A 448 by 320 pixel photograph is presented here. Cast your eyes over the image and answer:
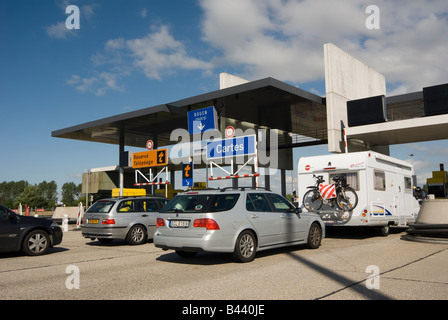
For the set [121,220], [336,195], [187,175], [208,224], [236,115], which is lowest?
[121,220]

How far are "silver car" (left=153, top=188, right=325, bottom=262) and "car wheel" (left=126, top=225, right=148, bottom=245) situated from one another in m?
3.40

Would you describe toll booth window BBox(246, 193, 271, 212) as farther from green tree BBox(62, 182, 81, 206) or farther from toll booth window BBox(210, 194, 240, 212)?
green tree BBox(62, 182, 81, 206)

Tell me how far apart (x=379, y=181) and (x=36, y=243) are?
35.3 feet

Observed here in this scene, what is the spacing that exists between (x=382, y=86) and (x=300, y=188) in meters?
20.9

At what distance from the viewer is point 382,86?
32.2 metres

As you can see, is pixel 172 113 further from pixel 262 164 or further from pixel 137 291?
pixel 137 291

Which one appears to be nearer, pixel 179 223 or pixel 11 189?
pixel 179 223

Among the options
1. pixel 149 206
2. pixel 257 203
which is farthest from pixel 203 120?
pixel 257 203

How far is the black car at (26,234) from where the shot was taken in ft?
33.2

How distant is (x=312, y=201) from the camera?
13758 mm

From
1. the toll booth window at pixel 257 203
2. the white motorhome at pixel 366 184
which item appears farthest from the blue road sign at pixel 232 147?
the toll booth window at pixel 257 203

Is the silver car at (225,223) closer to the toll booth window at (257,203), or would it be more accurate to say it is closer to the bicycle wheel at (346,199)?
the toll booth window at (257,203)

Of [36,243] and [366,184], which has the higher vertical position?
[366,184]

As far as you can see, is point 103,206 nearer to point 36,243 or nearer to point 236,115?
point 36,243
